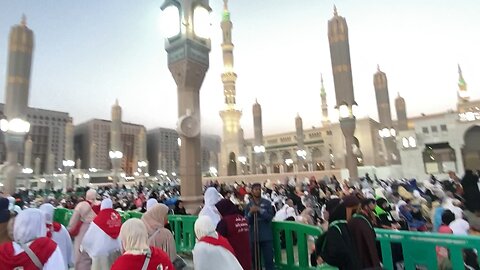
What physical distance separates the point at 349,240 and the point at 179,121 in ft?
25.9

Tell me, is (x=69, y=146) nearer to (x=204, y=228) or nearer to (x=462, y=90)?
(x=204, y=228)

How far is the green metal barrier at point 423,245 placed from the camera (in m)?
3.11

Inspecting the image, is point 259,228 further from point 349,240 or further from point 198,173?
point 198,173

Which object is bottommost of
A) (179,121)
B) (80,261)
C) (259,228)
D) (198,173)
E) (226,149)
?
(80,261)

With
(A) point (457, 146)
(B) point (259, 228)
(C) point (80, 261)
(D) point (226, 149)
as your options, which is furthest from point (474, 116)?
(C) point (80, 261)

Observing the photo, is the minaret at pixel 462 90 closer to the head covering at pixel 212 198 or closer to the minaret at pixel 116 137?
the minaret at pixel 116 137

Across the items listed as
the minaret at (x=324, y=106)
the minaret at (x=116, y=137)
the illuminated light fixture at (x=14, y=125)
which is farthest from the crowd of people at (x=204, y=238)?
the minaret at (x=324, y=106)

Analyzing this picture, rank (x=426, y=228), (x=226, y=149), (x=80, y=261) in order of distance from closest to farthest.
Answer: (x=80, y=261)
(x=426, y=228)
(x=226, y=149)

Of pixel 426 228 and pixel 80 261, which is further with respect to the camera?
pixel 426 228

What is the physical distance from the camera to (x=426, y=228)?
249 inches

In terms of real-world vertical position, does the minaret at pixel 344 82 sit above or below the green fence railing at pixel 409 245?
above

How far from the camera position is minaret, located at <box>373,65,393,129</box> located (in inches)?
1473

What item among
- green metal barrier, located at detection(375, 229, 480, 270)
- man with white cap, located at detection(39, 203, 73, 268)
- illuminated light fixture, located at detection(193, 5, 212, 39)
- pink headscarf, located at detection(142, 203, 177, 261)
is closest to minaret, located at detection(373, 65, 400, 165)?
illuminated light fixture, located at detection(193, 5, 212, 39)

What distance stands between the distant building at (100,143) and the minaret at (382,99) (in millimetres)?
53012
